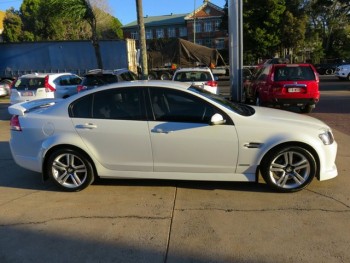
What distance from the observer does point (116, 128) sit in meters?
5.12

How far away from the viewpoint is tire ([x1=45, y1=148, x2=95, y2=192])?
5332 millimetres

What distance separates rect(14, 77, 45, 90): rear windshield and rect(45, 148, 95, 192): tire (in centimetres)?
861

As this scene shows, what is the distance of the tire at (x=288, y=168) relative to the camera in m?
4.95

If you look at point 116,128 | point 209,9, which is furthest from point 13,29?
point 116,128

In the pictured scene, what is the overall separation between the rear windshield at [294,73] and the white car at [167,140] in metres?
6.33

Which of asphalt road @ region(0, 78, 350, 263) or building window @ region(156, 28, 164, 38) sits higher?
building window @ region(156, 28, 164, 38)

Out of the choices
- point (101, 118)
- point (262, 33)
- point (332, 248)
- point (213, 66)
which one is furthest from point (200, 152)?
point (262, 33)

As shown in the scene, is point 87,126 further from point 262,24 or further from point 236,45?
point 262,24

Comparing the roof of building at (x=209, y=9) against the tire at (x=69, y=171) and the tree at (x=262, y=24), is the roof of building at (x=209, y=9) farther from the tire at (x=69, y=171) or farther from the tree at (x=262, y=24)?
the tire at (x=69, y=171)

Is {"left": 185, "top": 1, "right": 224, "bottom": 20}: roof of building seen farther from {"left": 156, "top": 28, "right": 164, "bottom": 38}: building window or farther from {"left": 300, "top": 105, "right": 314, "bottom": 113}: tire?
{"left": 300, "top": 105, "right": 314, "bottom": 113}: tire

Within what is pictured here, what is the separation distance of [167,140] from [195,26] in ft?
226

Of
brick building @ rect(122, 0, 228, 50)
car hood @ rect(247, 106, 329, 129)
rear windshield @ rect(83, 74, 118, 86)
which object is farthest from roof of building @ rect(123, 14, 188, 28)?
car hood @ rect(247, 106, 329, 129)

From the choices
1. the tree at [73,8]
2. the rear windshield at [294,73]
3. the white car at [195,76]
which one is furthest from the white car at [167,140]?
the tree at [73,8]

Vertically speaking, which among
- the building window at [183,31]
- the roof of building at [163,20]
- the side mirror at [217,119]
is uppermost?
the roof of building at [163,20]
